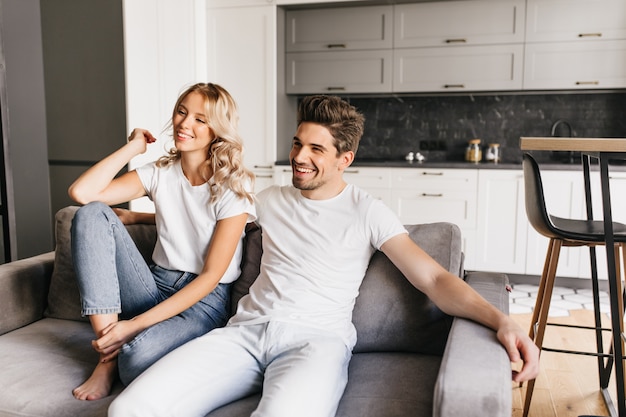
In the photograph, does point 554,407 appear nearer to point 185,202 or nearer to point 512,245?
point 185,202

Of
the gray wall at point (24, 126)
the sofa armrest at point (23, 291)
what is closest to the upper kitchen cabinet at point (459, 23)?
the gray wall at point (24, 126)

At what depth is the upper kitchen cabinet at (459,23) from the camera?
432cm

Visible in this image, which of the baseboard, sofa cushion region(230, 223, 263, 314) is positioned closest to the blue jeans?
sofa cushion region(230, 223, 263, 314)

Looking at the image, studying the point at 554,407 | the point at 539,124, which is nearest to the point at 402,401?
the point at 554,407

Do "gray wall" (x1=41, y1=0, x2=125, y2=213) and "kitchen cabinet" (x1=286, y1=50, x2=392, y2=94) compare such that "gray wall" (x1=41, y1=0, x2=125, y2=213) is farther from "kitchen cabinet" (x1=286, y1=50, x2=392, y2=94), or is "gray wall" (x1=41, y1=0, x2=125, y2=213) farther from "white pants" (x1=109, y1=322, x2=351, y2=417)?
"white pants" (x1=109, y1=322, x2=351, y2=417)

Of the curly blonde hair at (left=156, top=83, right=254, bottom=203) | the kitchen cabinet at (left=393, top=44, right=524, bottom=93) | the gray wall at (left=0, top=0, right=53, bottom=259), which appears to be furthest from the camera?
the kitchen cabinet at (left=393, top=44, right=524, bottom=93)

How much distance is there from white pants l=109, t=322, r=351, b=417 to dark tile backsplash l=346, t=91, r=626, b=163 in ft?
11.6

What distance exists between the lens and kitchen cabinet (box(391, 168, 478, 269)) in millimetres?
4352

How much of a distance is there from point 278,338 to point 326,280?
0.76 feet

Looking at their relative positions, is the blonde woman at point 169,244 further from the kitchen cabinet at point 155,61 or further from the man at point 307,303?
the kitchen cabinet at point 155,61

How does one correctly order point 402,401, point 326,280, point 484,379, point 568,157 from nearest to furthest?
point 484,379 < point 402,401 < point 326,280 < point 568,157

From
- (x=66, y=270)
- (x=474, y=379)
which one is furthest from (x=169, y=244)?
(x=474, y=379)

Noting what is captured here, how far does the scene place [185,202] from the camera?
191cm

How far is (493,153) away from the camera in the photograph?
4.74 metres
